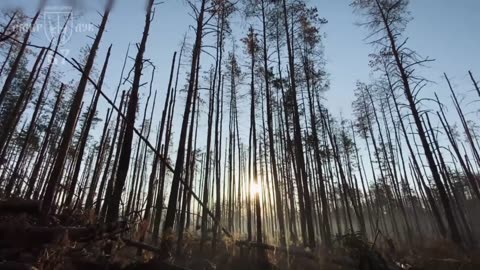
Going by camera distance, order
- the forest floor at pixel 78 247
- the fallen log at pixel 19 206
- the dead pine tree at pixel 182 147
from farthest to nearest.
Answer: the dead pine tree at pixel 182 147
the fallen log at pixel 19 206
the forest floor at pixel 78 247

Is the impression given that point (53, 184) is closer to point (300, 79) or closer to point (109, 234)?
point (109, 234)

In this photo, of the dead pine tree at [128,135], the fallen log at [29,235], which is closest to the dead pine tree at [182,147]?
the dead pine tree at [128,135]

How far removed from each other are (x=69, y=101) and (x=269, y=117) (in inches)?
697

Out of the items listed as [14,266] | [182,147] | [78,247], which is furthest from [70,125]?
[14,266]

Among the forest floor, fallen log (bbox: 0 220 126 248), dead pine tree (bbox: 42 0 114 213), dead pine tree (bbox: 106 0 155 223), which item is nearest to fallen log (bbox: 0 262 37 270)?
the forest floor

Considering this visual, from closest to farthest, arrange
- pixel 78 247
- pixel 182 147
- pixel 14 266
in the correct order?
1. pixel 14 266
2. pixel 78 247
3. pixel 182 147

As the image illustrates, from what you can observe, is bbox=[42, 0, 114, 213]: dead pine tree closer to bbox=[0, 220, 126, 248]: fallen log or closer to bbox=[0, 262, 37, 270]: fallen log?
bbox=[0, 220, 126, 248]: fallen log

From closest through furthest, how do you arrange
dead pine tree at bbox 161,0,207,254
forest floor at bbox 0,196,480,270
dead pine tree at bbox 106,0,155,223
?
forest floor at bbox 0,196,480,270, dead pine tree at bbox 106,0,155,223, dead pine tree at bbox 161,0,207,254

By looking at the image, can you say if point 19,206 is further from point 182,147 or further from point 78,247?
point 182,147

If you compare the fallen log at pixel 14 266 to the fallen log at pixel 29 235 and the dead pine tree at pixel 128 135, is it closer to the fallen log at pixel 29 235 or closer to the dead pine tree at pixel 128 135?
the fallen log at pixel 29 235

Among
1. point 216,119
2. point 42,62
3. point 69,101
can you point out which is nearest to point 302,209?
point 216,119

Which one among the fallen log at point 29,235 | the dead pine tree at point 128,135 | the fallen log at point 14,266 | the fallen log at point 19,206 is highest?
the dead pine tree at point 128,135

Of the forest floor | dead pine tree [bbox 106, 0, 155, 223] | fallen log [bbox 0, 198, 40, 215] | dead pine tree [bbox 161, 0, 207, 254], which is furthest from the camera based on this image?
dead pine tree [bbox 161, 0, 207, 254]

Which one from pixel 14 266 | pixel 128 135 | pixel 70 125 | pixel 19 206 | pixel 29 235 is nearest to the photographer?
pixel 14 266
